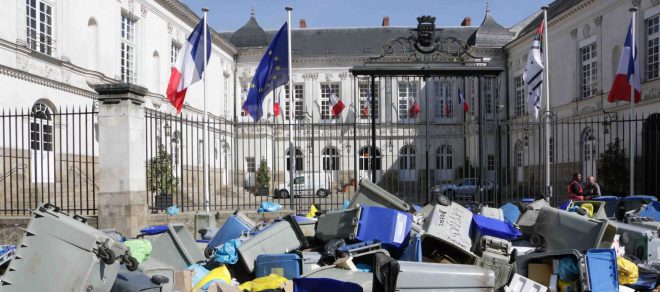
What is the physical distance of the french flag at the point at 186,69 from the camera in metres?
14.8

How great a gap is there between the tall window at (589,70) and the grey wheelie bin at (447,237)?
2136 centimetres

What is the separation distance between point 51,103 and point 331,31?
26.9 meters

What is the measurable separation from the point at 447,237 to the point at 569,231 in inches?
78.0

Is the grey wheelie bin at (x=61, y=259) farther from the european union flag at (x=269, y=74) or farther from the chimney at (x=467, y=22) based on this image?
the chimney at (x=467, y=22)

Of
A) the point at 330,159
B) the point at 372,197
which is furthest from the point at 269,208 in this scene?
the point at 330,159

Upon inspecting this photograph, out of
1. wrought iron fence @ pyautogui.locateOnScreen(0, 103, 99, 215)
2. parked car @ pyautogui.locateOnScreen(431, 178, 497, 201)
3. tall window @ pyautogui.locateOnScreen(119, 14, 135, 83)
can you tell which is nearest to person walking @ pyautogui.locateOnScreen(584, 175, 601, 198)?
parked car @ pyautogui.locateOnScreen(431, 178, 497, 201)

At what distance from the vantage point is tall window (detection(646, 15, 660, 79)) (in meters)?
21.4

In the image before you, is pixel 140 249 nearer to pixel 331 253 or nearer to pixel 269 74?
pixel 331 253

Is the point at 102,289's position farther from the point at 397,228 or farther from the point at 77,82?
the point at 77,82

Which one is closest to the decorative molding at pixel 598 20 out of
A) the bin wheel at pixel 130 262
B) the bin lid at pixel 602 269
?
the bin lid at pixel 602 269

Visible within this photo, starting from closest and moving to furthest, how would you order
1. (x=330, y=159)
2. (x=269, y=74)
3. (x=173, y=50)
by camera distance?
(x=269, y=74) < (x=330, y=159) < (x=173, y=50)

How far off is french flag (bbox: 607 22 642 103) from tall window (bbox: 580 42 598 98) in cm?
845

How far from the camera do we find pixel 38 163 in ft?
57.0

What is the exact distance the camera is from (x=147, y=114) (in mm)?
11430
